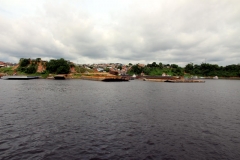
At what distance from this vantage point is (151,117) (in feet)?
89.8

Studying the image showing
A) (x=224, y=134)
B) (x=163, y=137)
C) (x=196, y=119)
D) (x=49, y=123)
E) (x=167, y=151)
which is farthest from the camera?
(x=196, y=119)

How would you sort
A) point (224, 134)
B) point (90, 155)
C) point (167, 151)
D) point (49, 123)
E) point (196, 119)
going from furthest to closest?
point (196, 119) → point (49, 123) → point (224, 134) → point (167, 151) → point (90, 155)

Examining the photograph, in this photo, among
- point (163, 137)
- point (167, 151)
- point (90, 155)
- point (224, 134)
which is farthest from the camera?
point (224, 134)

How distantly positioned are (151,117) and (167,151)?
465 inches

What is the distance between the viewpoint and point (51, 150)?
603 inches

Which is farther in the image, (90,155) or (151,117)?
(151,117)

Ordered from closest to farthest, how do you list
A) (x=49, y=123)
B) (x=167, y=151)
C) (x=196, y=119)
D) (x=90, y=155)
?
(x=90, y=155)
(x=167, y=151)
(x=49, y=123)
(x=196, y=119)

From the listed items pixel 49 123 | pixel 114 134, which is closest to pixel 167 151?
pixel 114 134

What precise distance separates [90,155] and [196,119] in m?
19.9

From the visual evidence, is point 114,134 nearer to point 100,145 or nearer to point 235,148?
point 100,145

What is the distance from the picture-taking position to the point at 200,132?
2088 cm

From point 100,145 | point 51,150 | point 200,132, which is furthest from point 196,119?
point 51,150

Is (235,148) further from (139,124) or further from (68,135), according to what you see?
(68,135)

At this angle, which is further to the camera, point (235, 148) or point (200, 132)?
point (200, 132)
